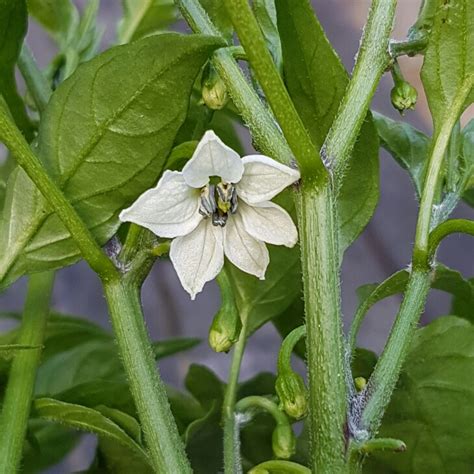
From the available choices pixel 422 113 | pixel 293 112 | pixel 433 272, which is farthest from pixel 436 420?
pixel 422 113

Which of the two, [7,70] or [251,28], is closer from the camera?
[251,28]

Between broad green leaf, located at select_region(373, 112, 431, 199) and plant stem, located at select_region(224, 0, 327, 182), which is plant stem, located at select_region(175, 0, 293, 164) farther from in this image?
broad green leaf, located at select_region(373, 112, 431, 199)

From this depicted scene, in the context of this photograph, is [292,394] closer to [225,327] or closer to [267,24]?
[225,327]

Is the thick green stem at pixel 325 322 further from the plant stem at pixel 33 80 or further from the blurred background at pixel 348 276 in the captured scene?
the blurred background at pixel 348 276

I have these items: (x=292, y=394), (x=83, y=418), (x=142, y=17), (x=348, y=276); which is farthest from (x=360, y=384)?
(x=348, y=276)

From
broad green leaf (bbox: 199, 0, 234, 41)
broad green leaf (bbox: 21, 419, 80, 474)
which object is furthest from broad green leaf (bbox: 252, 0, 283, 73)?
broad green leaf (bbox: 21, 419, 80, 474)

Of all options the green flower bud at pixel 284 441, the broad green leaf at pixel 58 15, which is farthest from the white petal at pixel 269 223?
the broad green leaf at pixel 58 15

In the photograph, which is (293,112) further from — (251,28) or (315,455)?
(315,455)
